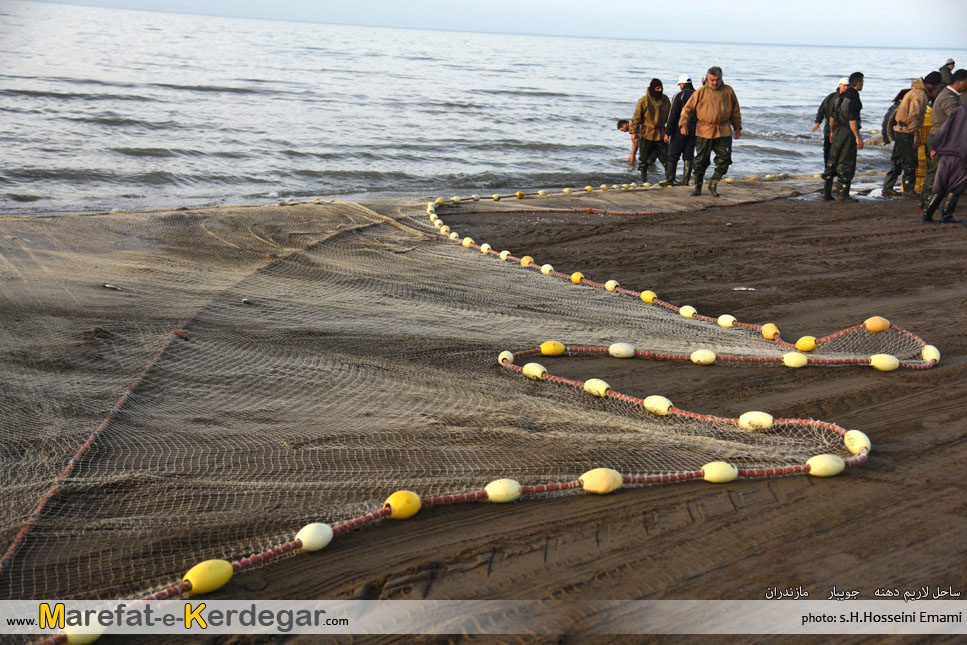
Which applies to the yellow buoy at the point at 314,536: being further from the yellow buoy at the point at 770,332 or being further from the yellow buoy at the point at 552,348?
the yellow buoy at the point at 770,332

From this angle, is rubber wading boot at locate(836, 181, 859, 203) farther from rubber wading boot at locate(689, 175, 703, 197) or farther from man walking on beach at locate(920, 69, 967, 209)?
rubber wading boot at locate(689, 175, 703, 197)

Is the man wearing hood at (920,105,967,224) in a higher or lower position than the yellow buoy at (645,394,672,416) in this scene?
higher

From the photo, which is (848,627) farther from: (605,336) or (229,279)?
(229,279)

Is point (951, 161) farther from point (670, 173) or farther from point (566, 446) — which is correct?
point (566, 446)

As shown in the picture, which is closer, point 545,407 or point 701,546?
point 701,546

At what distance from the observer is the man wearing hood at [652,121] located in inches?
449

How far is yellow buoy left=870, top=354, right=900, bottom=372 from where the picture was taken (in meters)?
4.06

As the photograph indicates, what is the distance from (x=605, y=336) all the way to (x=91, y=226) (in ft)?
14.7

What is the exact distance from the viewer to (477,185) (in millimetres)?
13664

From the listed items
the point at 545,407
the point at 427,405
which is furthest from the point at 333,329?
the point at 545,407

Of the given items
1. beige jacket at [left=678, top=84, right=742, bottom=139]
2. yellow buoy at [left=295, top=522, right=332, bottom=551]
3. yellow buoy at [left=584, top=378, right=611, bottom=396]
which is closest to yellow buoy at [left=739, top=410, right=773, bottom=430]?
yellow buoy at [left=584, top=378, right=611, bottom=396]

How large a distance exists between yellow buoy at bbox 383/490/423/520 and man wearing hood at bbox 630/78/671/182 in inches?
383

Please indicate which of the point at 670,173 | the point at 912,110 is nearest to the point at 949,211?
the point at 912,110

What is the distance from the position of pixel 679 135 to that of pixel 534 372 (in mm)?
8244
